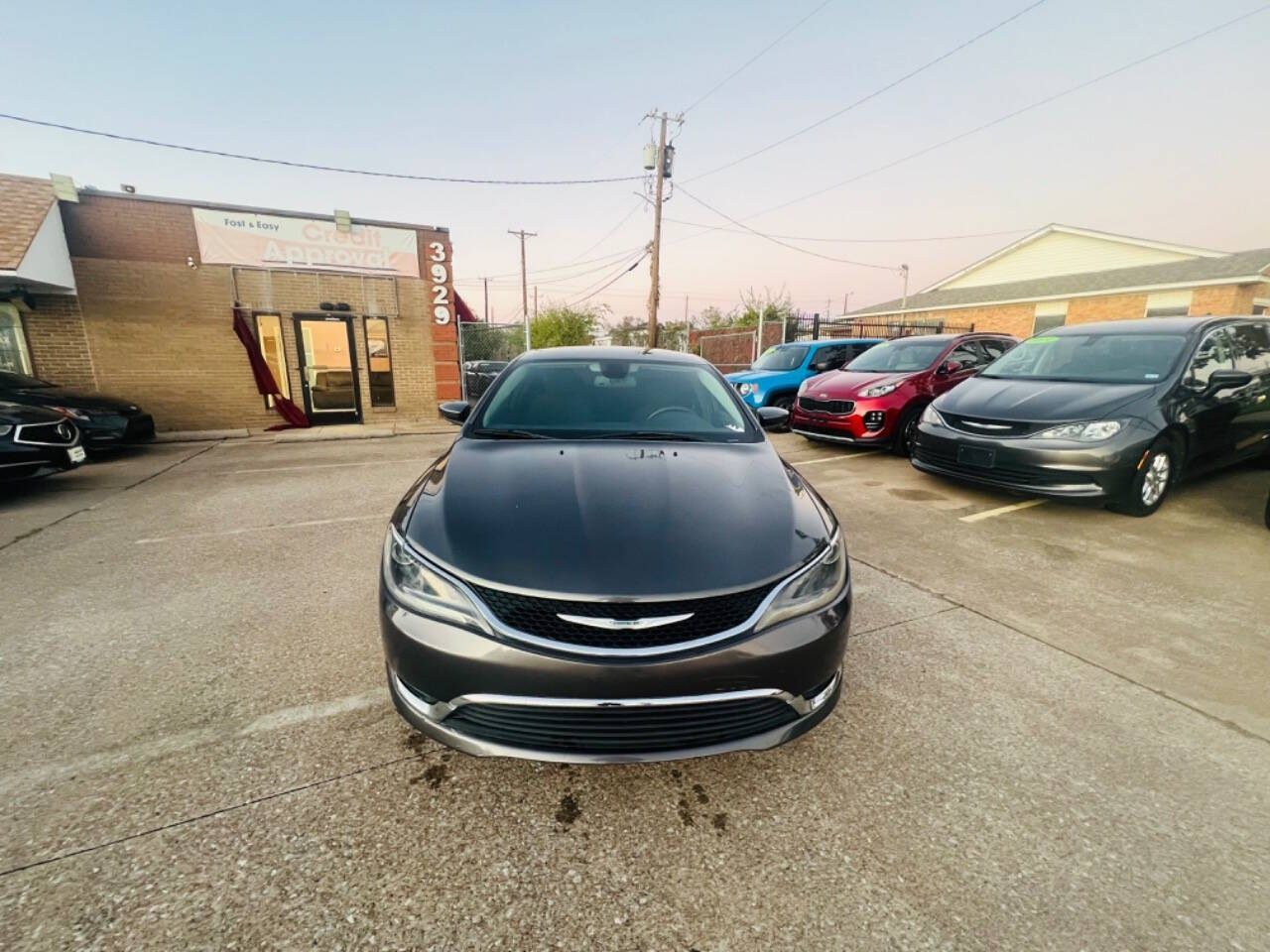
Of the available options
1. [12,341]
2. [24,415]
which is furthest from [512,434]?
[12,341]

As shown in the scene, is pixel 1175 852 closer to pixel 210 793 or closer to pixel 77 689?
pixel 210 793

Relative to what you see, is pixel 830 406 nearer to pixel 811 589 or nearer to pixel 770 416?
pixel 770 416

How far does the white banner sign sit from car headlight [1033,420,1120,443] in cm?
1164

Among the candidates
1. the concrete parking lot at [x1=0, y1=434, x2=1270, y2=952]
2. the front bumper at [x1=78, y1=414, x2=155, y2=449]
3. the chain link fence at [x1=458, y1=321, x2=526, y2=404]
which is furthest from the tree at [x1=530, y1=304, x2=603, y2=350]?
the concrete parking lot at [x1=0, y1=434, x2=1270, y2=952]

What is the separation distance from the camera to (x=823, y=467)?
261 inches

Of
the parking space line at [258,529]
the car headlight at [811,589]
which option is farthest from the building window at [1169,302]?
the parking space line at [258,529]

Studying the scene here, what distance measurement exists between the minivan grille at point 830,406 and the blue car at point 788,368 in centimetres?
136

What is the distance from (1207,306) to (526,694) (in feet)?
84.6

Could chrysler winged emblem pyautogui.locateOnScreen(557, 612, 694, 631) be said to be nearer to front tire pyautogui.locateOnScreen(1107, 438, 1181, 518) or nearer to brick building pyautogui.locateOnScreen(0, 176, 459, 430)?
front tire pyautogui.locateOnScreen(1107, 438, 1181, 518)

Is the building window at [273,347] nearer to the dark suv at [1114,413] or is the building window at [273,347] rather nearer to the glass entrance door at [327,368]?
the glass entrance door at [327,368]

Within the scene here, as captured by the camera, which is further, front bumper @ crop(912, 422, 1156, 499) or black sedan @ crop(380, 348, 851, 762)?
front bumper @ crop(912, 422, 1156, 499)

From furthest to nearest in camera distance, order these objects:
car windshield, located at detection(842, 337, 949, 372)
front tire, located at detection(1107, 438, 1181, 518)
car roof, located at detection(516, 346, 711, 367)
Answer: car windshield, located at detection(842, 337, 949, 372) < front tire, located at detection(1107, 438, 1181, 518) < car roof, located at detection(516, 346, 711, 367)

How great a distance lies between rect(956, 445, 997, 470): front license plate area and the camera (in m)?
4.39

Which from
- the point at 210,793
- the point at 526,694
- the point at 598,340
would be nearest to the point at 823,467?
the point at 526,694
